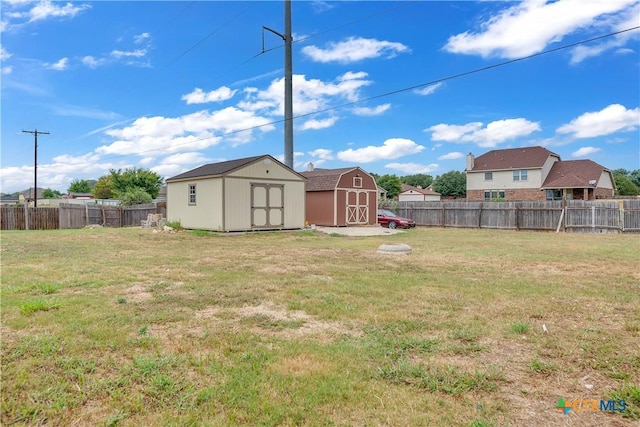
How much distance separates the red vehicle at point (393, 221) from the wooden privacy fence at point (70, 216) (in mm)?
14951

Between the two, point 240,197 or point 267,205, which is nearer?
point 240,197

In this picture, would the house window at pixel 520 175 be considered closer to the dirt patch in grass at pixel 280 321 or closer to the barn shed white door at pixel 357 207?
the barn shed white door at pixel 357 207

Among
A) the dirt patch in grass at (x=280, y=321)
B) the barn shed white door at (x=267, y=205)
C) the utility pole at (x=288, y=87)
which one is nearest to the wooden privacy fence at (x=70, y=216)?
the utility pole at (x=288, y=87)

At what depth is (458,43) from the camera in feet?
49.4

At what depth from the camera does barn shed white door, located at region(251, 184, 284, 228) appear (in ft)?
57.1

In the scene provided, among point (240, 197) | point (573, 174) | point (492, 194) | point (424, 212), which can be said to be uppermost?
point (573, 174)

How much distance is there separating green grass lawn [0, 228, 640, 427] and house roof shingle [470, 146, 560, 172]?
31.0 m

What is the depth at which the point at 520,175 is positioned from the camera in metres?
34.6

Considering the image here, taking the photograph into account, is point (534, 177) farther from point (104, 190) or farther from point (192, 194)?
point (104, 190)

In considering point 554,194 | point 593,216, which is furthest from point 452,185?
point 593,216

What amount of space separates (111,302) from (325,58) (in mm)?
19893
